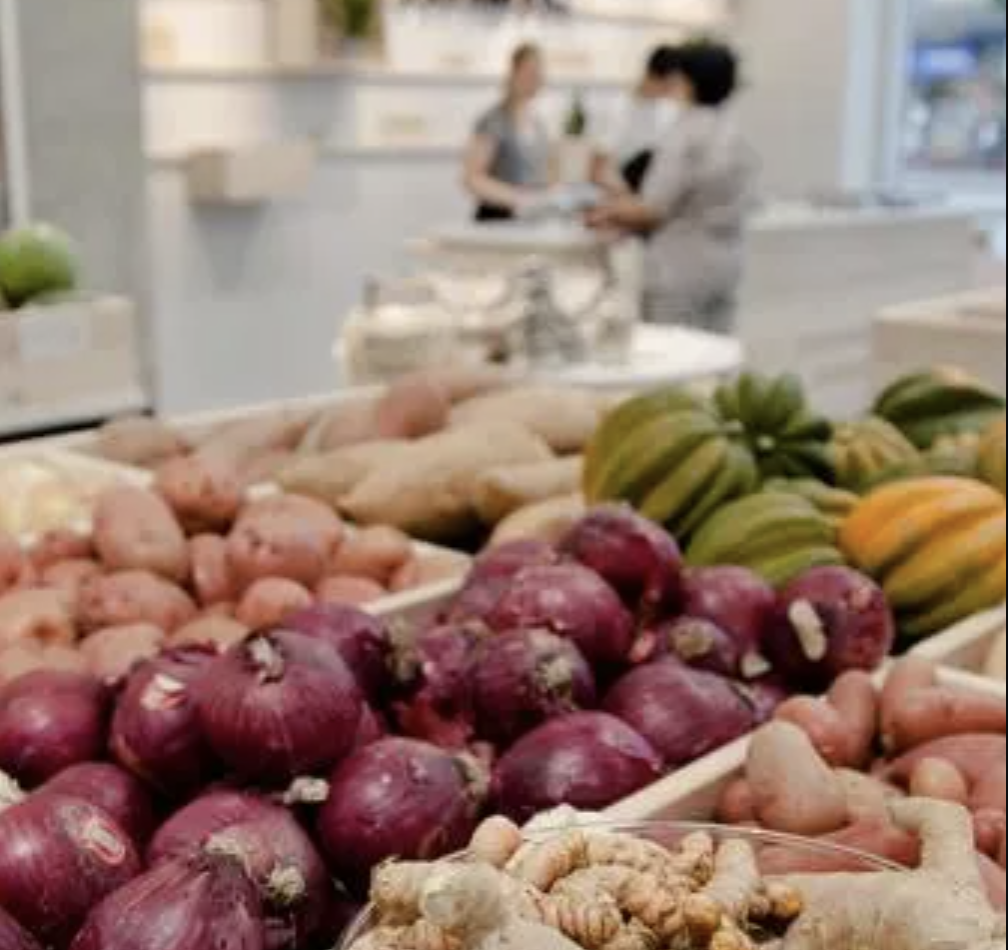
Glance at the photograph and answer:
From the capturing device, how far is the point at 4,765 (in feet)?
2.99

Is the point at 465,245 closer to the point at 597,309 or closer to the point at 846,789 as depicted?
the point at 597,309

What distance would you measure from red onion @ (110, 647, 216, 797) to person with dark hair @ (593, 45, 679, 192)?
3.74 meters

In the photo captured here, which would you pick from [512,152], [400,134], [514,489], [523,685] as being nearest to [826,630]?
[523,685]

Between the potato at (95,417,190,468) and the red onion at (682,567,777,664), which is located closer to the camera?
the red onion at (682,567,777,664)

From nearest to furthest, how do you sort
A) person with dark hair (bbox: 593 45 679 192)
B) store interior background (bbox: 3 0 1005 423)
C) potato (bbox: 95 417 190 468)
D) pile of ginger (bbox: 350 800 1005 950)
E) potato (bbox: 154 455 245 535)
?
1. pile of ginger (bbox: 350 800 1005 950)
2. potato (bbox: 154 455 245 535)
3. potato (bbox: 95 417 190 468)
4. person with dark hair (bbox: 593 45 679 192)
5. store interior background (bbox: 3 0 1005 423)

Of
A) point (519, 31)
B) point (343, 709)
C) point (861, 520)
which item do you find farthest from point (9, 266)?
point (519, 31)

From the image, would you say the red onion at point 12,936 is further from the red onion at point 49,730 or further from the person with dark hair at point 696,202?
the person with dark hair at point 696,202

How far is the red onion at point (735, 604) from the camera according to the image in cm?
114

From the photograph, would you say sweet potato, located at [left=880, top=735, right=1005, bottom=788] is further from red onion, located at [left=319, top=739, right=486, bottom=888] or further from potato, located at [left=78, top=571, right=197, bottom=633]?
potato, located at [left=78, top=571, right=197, bottom=633]

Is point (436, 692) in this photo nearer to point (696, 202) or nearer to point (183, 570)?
point (183, 570)

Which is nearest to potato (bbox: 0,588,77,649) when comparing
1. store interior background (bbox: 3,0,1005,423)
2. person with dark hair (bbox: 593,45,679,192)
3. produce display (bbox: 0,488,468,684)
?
produce display (bbox: 0,488,468,684)

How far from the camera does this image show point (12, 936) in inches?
27.0

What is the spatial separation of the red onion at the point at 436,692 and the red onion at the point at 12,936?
1.09 ft

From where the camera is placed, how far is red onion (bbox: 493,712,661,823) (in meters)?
0.90
